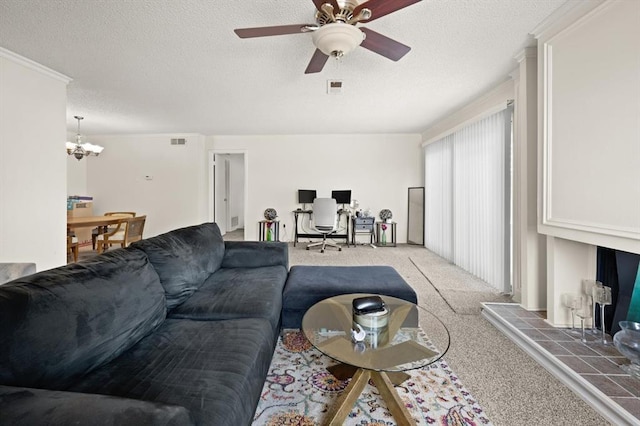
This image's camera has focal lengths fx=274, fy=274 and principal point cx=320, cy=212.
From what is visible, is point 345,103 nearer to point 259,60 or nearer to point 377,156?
point 259,60

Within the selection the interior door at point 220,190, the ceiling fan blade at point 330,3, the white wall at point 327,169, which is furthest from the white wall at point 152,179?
the ceiling fan blade at point 330,3

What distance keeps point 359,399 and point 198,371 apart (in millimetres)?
861

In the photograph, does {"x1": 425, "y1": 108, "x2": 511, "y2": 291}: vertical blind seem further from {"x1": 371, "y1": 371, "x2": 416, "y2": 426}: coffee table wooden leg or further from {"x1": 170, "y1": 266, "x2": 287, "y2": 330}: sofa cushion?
{"x1": 170, "y1": 266, "x2": 287, "y2": 330}: sofa cushion

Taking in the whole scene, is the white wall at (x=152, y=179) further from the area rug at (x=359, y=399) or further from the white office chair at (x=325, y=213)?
the area rug at (x=359, y=399)

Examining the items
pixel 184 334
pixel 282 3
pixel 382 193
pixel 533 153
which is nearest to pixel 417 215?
pixel 382 193

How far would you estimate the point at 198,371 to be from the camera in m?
1.02

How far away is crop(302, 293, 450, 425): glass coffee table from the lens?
1.17m

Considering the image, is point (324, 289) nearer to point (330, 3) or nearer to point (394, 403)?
point (394, 403)

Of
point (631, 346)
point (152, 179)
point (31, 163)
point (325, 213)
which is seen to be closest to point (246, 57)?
point (31, 163)

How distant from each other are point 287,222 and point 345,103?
304 centimetres

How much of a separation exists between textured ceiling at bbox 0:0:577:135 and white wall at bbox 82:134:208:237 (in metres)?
1.40

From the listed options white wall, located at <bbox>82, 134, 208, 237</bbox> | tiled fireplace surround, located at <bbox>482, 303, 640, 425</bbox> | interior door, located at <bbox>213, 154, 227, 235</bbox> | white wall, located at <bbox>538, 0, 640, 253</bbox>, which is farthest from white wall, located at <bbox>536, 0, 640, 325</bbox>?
interior door, located at <bbox>213, 154, 227, 235</bbox>

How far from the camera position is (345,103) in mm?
3877

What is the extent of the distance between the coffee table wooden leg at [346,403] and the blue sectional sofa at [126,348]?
0.36 m
